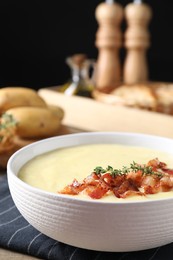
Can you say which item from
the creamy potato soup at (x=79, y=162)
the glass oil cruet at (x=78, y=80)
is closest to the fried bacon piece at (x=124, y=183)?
the creamy potato soup at (x=79, y=162)

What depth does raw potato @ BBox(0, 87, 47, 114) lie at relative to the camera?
1.89 metres

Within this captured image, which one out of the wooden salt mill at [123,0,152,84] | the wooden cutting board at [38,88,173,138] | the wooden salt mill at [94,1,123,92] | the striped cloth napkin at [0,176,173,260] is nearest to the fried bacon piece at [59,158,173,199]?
the striped cloth napkin at [0,176,173,260]

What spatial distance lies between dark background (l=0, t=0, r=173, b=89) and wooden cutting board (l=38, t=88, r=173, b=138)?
3.05ft

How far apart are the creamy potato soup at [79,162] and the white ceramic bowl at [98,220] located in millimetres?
63

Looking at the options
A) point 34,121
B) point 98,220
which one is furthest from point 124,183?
point 34,121

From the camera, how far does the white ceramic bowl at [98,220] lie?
0.94 metres

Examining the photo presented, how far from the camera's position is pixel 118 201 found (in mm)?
990

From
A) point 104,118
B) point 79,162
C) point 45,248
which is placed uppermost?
point 79,162

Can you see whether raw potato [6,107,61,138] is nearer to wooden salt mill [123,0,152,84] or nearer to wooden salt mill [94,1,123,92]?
wooden salt mill [94,1,123,92]

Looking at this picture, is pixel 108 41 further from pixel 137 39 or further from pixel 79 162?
pixel 79 162

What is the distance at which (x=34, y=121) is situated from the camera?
71.4 inches

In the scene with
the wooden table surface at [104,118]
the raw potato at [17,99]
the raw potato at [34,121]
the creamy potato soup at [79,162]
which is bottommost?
the wooden table surface at [104,118]

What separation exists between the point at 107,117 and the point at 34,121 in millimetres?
385

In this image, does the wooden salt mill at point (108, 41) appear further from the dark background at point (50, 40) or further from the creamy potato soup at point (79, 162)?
the creamy potato soup at point (79, 162)
